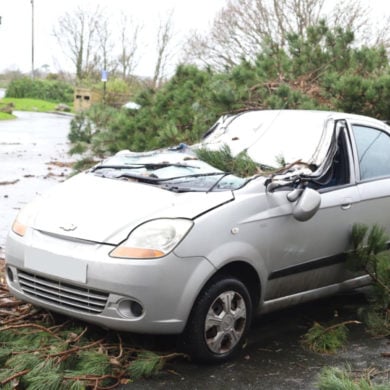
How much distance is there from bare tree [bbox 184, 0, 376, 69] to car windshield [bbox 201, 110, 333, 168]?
1793 centimetres

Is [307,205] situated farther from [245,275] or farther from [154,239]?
[154,239]

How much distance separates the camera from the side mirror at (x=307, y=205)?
4.09 meters

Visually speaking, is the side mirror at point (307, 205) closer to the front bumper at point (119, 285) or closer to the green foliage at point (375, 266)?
the green foliage at point (375, 266)

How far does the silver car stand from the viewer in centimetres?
353

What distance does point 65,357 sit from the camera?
347 centimetres

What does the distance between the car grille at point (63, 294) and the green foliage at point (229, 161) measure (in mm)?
1405

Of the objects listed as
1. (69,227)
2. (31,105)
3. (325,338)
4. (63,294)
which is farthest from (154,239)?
(31,105)

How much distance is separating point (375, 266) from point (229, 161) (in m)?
1.28

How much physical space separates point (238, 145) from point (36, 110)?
1489 inches

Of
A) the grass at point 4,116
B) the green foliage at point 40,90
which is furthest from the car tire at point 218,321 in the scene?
the green foliage at point 40,90

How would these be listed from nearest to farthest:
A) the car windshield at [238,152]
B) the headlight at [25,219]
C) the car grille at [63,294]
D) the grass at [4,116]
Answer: the car grille at [63,294] → the headlight at [25,219] → the car windshield at [238,152] → the grass at [4,116]

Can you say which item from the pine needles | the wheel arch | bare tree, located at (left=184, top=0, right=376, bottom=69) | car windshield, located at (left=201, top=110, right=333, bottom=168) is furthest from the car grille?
bare tree, located at (left=184, top=0, right=376, bottom=69)

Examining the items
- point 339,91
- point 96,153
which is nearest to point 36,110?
point 96,153

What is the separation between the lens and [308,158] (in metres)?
4.66
